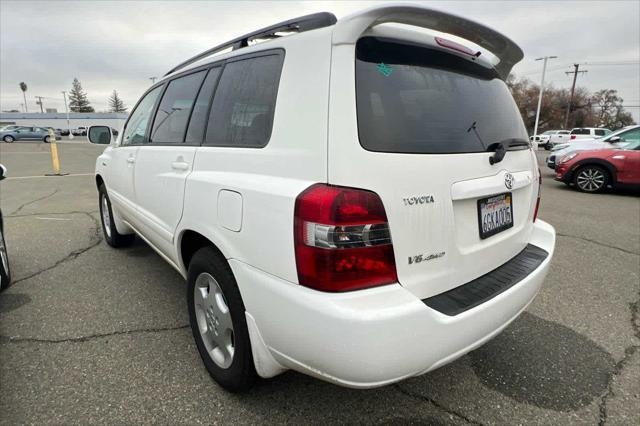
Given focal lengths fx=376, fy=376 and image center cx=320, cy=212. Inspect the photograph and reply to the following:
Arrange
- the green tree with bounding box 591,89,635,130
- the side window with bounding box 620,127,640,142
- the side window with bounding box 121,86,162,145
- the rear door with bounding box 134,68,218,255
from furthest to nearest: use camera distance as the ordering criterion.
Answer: the green tree with bounding box 591,89,635,130 < the side window with bounding box 620,127,640,142 < the side window with bounding box 121,86,162,145 < the rear door with bounding box 134,68,218,255

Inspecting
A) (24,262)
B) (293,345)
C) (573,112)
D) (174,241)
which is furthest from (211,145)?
(573,112)

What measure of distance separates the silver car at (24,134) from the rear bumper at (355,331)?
141ft

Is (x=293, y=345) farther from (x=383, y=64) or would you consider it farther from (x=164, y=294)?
(x=164, y=294)

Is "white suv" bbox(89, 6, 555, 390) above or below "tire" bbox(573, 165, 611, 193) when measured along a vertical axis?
above

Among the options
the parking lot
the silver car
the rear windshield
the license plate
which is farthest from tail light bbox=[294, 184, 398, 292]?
the silver car

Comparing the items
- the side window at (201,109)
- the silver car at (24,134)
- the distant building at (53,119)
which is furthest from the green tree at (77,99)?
the side window at (201,109)

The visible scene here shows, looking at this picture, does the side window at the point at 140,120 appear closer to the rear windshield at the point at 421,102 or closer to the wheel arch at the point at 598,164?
the rear windshield at the point at 421,102

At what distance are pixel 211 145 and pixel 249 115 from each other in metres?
0.34

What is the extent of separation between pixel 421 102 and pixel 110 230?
4.01 metres

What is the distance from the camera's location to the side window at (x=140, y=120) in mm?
3217

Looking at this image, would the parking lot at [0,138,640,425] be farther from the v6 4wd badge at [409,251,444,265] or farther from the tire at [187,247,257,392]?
the v6 4wd badge at [409,251,444,265]

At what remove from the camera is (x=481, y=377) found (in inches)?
88.1

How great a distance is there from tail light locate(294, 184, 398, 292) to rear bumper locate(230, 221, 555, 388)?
60 millimetres

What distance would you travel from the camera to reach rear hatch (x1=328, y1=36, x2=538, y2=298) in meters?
1.44
